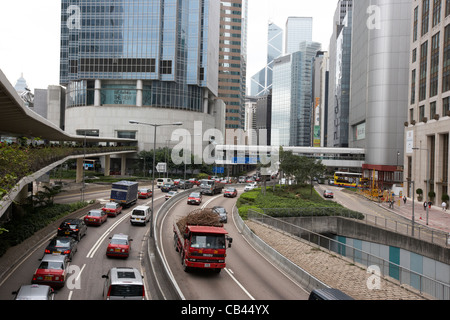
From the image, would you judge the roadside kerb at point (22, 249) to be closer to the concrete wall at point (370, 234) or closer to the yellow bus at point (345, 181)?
the concrete wall at point (370, 234)

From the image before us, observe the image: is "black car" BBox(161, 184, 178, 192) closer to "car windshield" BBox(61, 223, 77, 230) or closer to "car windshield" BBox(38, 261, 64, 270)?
"car windshield" BBox(61, 223, 77, 230)

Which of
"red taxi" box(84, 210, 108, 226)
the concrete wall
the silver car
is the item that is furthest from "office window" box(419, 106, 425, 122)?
the silver car

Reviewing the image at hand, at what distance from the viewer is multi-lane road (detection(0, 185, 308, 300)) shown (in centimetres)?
1644

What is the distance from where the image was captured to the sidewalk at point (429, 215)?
39.7 metres

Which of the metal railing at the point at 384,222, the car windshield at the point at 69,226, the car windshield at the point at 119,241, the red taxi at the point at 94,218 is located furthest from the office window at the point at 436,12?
the car windshield at the point at 69,226

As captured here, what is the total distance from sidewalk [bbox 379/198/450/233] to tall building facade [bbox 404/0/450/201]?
330 centimetres

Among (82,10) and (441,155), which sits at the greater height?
(82,10)

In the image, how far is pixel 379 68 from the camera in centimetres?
9019

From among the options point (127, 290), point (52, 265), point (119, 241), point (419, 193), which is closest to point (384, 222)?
point (419, 193)
